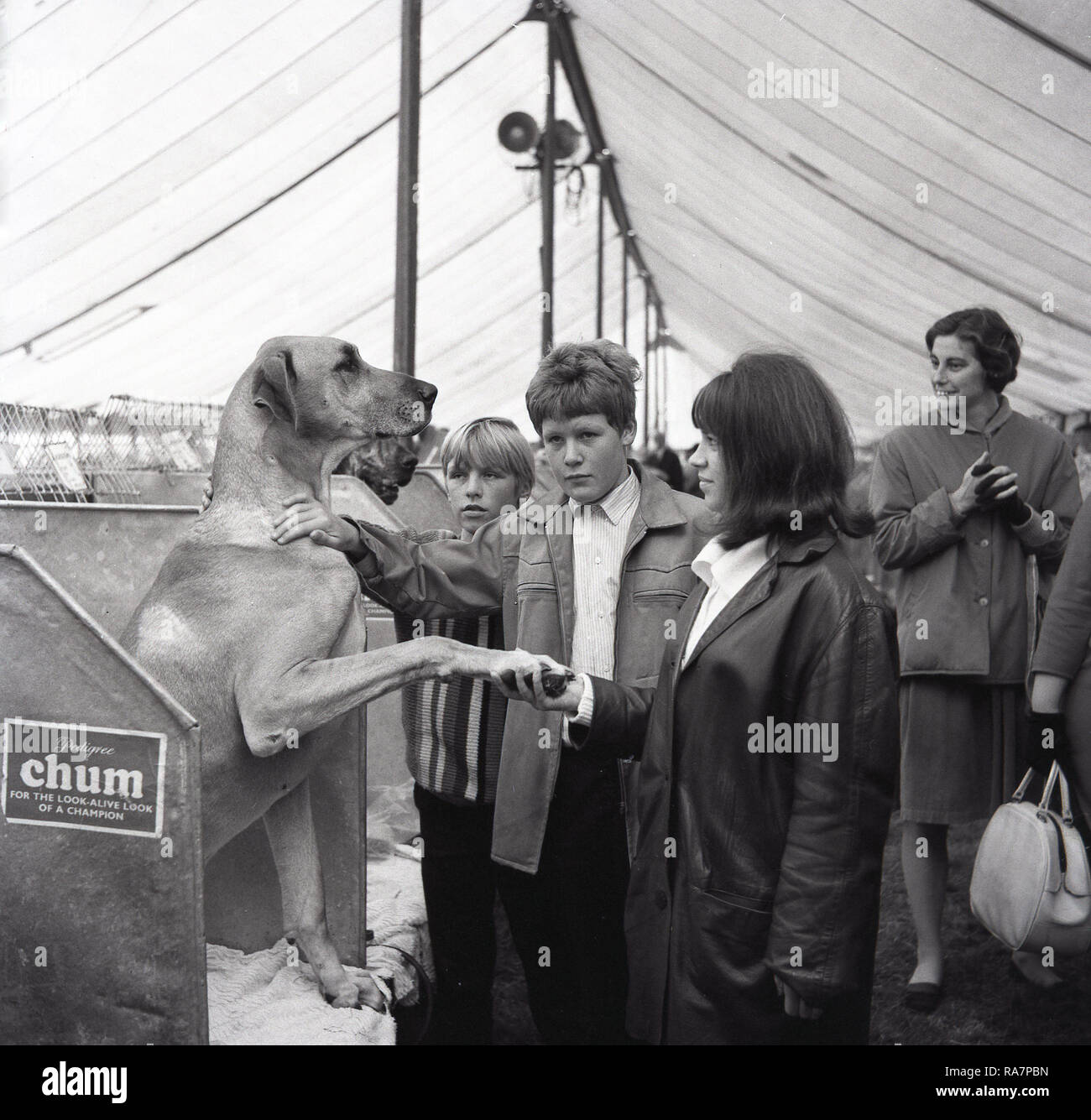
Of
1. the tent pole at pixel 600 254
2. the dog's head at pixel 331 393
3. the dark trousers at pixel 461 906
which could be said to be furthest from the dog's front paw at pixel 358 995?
the tent pole at pixel 600 254

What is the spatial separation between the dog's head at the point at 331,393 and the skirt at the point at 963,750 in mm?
1771

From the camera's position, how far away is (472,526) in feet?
10.8

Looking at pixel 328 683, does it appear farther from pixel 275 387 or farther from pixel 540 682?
pixel 275 387

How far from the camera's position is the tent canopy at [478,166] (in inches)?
211

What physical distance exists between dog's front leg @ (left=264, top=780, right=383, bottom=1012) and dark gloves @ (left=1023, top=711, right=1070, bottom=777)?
1757mm

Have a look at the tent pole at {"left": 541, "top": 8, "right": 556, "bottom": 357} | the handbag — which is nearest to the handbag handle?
the handbag

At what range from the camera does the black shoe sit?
3471 millimetres

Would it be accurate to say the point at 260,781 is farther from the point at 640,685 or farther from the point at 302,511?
the point at 640,685

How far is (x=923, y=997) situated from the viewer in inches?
137

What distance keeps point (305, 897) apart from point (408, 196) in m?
3.42

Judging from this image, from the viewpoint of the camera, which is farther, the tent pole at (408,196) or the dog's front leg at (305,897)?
the tent pole at (408,196)

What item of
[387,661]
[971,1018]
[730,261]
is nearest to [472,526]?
[387,661]

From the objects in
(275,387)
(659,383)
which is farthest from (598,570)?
(659,383)

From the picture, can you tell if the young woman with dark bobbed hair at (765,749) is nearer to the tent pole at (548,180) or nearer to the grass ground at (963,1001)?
the grass ground at (963,1001)
